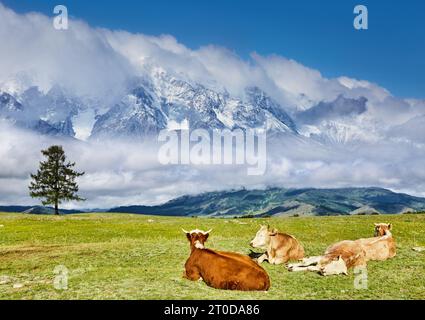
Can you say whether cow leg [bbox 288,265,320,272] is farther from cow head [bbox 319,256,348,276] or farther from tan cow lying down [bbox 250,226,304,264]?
tan cow lying down [bbox 250,226,304,264]

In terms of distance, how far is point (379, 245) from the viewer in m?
30.5

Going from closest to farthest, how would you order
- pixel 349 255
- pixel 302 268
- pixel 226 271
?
pixel 226 271 < pixel 302 268 < pixel 349 255

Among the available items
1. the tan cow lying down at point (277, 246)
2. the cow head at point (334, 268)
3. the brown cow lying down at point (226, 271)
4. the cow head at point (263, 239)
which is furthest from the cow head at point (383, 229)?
the brown cow lying down at point (226, 271)

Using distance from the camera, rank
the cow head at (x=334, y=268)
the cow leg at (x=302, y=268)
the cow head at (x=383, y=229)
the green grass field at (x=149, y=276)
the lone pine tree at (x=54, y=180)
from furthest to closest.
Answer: the lone pine tree at (x=54, y=180), the cow head at (x=383, y=229), the cow leg at (x=302, y=268), the cow head at (x=334, y=268), the green grass field at (x=149, y=276)

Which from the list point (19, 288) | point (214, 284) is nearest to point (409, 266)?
point (214, 284)

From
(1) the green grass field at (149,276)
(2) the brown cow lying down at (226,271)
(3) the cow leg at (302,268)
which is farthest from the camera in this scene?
(3) the cow leg at (302,268)

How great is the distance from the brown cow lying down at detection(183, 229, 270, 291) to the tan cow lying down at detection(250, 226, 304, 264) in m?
6.92

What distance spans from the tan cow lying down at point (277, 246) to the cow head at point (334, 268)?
4149 millimetres

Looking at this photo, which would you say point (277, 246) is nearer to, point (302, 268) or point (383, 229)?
point (302, 268)

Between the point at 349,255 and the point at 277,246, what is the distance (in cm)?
442

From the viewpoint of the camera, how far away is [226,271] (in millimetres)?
21672

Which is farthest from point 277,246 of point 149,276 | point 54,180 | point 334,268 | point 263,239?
point 54,180

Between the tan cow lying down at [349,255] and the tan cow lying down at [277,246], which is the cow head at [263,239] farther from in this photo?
the tan cow lying down at [349,255]

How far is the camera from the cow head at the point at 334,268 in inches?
997
